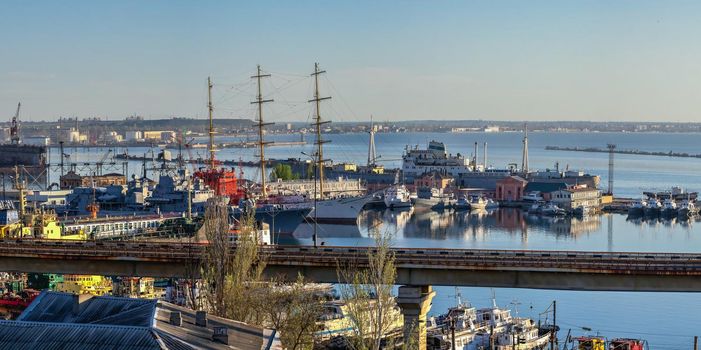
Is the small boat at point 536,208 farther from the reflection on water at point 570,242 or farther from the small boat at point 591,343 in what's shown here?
the small boat at point 591,343

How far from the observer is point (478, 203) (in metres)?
47.1

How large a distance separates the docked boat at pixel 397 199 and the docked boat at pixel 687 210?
10.5 metres

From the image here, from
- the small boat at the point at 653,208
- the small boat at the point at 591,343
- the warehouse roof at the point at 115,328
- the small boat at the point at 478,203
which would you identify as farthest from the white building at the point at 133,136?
the warehouse roof at the point at 115,328

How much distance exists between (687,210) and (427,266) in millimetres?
31164

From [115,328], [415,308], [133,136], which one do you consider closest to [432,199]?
[415,308]

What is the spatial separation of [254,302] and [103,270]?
3814 mm

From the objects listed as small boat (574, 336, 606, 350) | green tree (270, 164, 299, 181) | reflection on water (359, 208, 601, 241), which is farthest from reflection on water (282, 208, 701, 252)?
small boat (574, 336, 606, 350)

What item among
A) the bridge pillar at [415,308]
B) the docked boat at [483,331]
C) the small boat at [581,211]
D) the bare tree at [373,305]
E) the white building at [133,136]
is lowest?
the small boat at [581,211]

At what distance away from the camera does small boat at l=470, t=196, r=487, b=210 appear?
1839 inches

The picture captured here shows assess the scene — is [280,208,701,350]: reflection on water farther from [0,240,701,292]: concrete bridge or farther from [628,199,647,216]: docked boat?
[0,240,701,292]: concrete bridge

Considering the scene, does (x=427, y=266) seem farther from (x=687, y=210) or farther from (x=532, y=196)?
(x=532, y=196)

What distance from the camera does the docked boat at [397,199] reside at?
46.3m

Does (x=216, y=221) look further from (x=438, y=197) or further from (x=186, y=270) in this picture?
(x=438, y=197)

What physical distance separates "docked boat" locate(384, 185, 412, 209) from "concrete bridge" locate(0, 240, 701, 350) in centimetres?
3063
